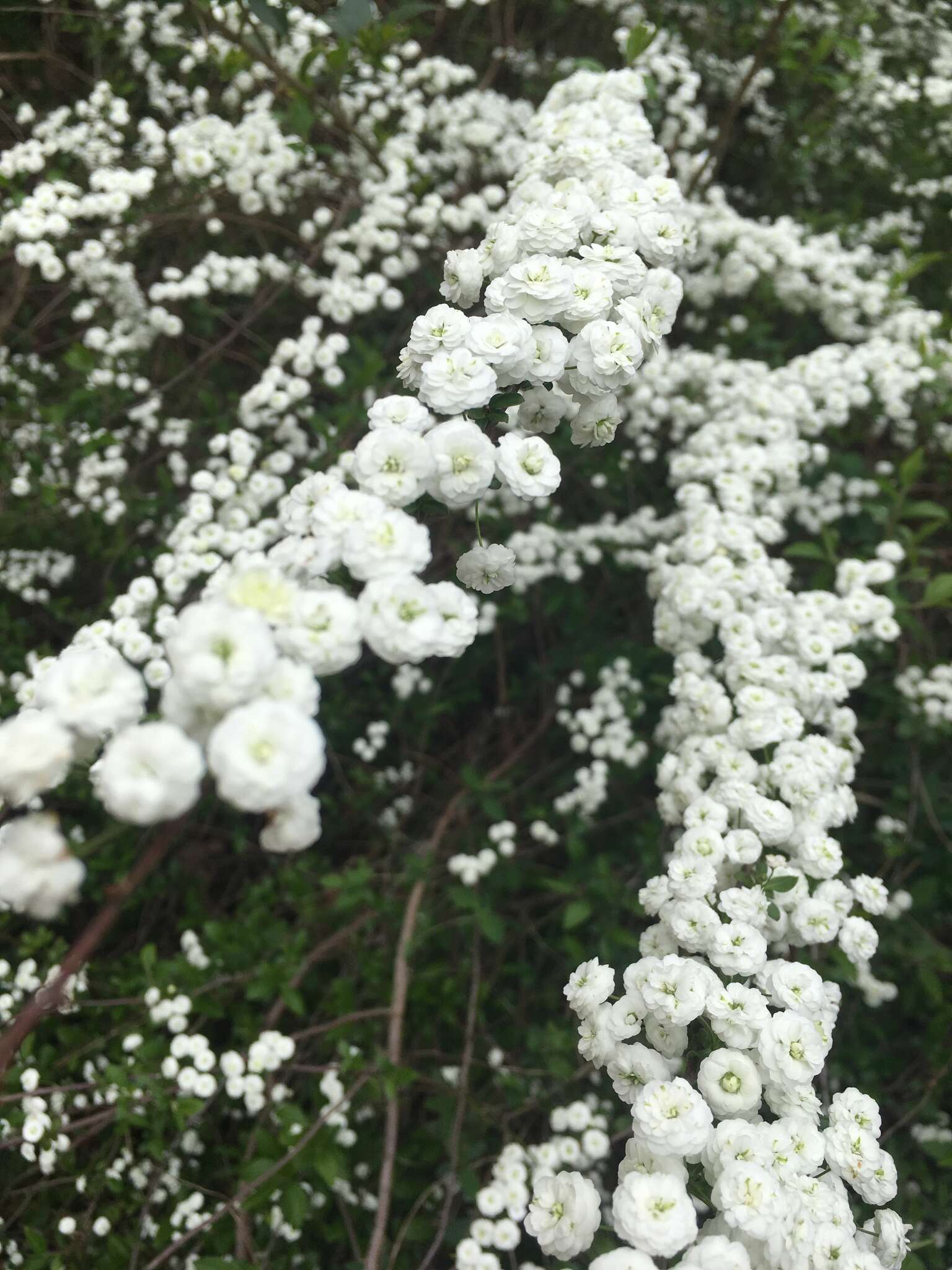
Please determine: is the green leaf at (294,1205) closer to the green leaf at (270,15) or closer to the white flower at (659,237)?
the white flower at (659,237)

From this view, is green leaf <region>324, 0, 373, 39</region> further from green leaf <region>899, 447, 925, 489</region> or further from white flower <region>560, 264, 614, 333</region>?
green leaf <region>899, 447, 925, 489</region>

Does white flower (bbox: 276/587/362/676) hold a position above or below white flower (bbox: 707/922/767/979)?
above

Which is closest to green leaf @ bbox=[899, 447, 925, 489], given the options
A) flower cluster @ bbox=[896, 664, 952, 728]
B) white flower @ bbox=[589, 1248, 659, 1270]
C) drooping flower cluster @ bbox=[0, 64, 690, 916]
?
flower cluster @ bbox=[896, 664, 952, 728]

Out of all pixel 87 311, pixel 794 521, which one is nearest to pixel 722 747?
pixel 794 521

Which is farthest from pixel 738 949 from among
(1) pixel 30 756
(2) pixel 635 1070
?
(1) pixel 30 756

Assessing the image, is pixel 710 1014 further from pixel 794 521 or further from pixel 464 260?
pixel 794 521

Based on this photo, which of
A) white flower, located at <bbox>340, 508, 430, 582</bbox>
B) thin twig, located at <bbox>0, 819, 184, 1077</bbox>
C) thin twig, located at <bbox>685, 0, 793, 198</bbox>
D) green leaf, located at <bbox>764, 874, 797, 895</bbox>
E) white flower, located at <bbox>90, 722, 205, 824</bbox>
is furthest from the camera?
thin twig, located at <bbox>685, 0, 793, 198</bbox>
